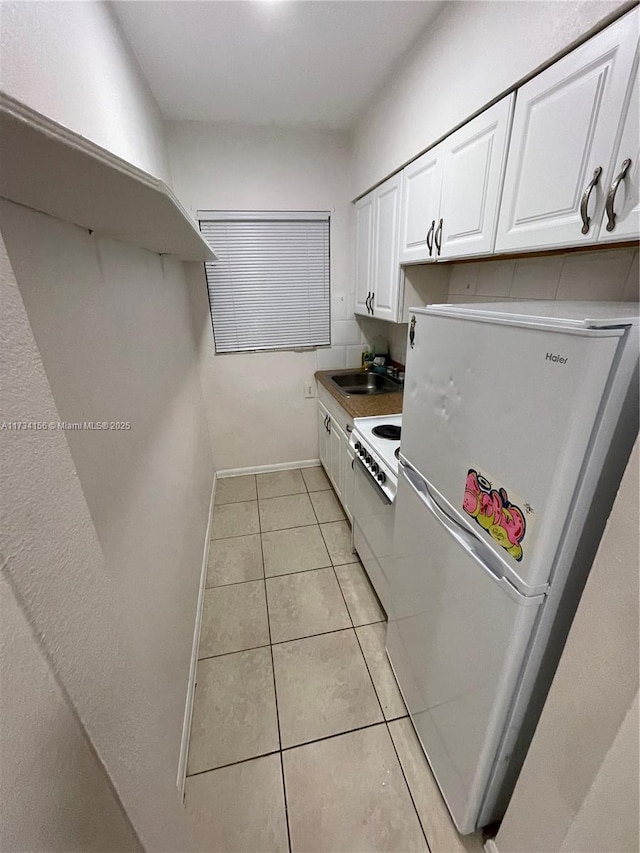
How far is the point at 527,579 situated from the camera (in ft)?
2.33

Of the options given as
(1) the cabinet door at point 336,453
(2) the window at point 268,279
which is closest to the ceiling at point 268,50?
(2) the window at point 268,279

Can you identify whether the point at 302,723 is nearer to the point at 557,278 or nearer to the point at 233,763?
the point at 233,763

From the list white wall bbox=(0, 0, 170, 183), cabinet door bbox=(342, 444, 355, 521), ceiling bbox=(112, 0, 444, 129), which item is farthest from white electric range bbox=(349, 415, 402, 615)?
ceiling bbox=(112, 0, 444, 129)

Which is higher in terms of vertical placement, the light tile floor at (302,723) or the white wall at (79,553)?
the white wall at (79,553)

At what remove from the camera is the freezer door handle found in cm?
73

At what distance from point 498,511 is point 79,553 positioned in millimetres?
813

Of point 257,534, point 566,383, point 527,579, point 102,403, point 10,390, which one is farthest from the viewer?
point 257,534

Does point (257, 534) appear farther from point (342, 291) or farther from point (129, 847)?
point (342, 291)

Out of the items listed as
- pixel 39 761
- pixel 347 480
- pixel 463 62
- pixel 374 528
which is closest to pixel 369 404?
pixel 347 480

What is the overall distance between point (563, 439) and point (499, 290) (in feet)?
4.22

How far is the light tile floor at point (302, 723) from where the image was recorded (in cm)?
112

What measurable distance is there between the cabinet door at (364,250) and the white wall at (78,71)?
1318 mm

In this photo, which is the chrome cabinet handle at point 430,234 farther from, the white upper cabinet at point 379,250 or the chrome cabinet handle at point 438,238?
the white upper cabinet at point 379,250

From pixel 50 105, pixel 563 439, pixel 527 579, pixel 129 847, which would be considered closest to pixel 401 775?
pixel 129 847
